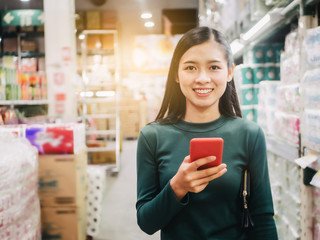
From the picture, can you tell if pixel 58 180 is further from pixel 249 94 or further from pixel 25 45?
pixel 25 45

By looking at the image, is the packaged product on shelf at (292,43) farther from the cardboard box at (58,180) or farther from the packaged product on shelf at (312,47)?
the cardboard box at (58,180)

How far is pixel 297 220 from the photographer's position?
2.11 m

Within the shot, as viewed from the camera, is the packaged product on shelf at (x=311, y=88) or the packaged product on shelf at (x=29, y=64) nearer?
the packaged product on shelf at (x=311, y=88)

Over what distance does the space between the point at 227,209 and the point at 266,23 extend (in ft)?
4.91

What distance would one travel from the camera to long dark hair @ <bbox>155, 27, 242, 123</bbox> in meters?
1.05

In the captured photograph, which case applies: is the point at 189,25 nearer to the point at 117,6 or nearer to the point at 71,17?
the point at 117,6

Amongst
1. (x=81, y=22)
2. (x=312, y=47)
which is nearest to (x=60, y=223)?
(x=312, y=47)

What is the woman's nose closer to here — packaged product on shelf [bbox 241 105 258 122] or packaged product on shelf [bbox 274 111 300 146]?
packaged product on shelf [bbox 274 111 300 146]

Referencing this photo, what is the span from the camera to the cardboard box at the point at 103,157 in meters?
6.12

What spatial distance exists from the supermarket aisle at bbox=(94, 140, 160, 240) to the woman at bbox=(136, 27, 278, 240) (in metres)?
2.09

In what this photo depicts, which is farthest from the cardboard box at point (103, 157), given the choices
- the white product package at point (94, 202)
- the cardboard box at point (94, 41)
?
the white product package at point (94, 202)

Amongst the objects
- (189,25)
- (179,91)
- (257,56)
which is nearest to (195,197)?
(179,91)

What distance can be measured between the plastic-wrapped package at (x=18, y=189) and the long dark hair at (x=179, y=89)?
41.1 inches

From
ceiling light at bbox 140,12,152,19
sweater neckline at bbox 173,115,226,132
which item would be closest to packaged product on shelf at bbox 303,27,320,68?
sweater neckline at bbox 173,115,226,132
